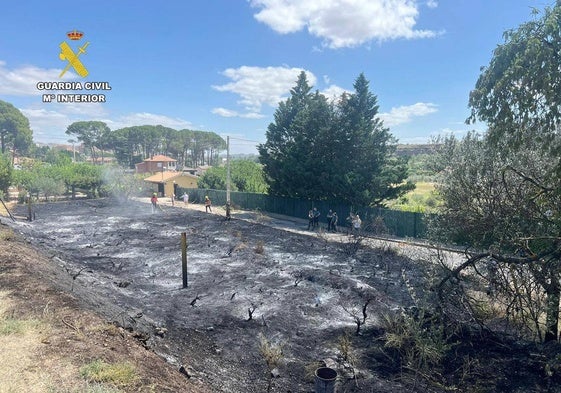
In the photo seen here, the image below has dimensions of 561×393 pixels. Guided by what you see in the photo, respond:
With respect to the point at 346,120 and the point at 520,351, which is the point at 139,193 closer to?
the point at 346,120

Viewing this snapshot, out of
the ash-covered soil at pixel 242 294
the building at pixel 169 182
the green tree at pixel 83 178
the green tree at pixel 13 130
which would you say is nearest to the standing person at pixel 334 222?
the ash-covered soil at pixel 242 294

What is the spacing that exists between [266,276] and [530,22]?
10.5 meters

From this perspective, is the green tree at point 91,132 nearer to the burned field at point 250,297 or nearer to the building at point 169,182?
the building at point 169,182

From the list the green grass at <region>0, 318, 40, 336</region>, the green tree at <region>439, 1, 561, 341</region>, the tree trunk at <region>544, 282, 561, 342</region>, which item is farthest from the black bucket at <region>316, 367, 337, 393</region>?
the green grass at <region>0, 318, 40, 336</region>

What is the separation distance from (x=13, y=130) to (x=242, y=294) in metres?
109

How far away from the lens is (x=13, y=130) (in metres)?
93.2

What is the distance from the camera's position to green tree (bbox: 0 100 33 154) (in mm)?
90750

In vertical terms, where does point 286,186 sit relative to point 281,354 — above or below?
above

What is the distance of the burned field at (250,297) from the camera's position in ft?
23.8

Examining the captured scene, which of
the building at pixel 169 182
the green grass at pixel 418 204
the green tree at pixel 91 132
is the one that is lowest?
the green grass at pixel 418 204

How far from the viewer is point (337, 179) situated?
25.9 m

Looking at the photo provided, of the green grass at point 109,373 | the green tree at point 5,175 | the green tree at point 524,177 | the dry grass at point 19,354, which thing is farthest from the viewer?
the green tree at point 5,175

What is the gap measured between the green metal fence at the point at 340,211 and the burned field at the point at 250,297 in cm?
331

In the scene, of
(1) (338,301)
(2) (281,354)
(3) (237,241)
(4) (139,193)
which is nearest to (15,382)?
(2) (281,354)
